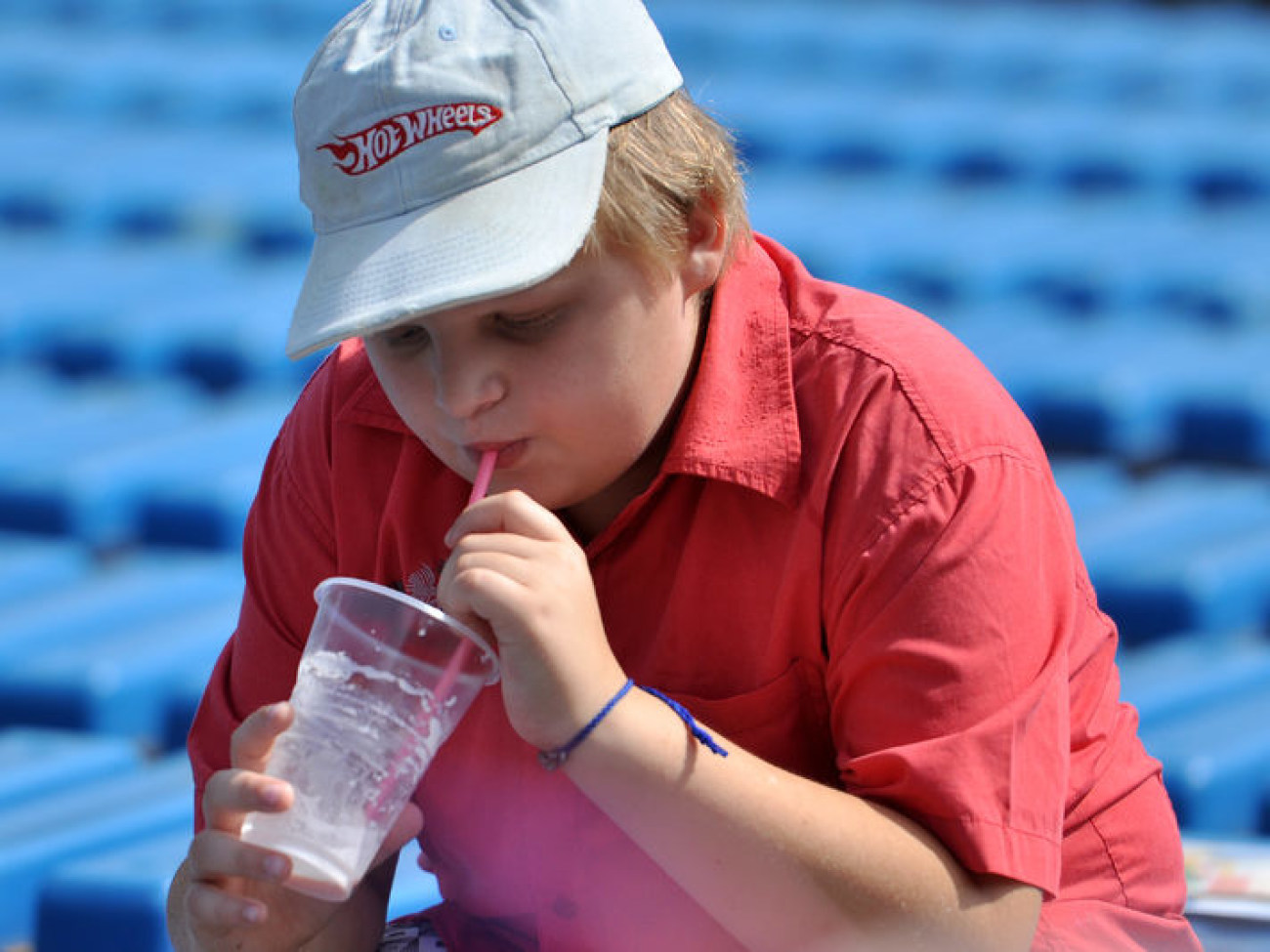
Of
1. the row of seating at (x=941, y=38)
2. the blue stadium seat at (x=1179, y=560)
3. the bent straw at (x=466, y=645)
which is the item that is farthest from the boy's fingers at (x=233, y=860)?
the row of seating at (x=941, y=38)

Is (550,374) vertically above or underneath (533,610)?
above

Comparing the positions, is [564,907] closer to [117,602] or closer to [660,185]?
[660,185]

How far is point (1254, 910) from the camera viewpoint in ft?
5.39

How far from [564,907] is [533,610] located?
0.33 metres

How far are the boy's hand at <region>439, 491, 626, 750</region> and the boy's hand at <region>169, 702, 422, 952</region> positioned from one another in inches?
7.0

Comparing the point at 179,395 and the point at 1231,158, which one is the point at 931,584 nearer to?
the point at 179,395

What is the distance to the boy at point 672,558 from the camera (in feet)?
3.79

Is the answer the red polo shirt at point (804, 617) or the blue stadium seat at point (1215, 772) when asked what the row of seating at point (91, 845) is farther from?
the blue stadium seat at point (1215, 772)

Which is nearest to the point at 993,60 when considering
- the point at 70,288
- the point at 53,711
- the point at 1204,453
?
the point at 1204,453

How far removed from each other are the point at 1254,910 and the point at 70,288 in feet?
10.4

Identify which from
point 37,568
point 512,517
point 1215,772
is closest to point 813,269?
point 37,568

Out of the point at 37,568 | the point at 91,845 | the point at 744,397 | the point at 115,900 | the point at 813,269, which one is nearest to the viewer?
the point at 744,397

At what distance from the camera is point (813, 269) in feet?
12.9

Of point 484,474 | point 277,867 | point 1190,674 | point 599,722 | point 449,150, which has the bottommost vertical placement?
point 1190,674
